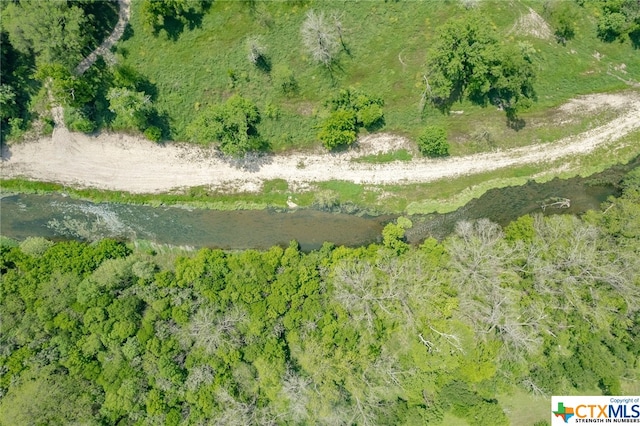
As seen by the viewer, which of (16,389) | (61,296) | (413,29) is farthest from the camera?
(413,29)

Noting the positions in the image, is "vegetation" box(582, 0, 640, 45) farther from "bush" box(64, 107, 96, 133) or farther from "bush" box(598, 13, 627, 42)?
"bush" box(64, 107, 96, 133)

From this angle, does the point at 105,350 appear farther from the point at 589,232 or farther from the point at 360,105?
the point at 589,232


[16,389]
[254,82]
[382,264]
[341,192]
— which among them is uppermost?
→ [254,82]

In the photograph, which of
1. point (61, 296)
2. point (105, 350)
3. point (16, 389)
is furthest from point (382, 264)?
point (16, 389)

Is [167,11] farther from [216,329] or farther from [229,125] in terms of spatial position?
[216,329]

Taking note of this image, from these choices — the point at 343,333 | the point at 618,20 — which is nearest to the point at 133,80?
the point at 343,333

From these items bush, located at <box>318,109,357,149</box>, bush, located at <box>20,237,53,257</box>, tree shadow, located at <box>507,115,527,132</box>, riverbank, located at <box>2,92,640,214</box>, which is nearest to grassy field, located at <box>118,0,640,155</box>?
tree shadow, located at <box>507,115,527,132</box>

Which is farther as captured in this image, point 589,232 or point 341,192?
point 341,192

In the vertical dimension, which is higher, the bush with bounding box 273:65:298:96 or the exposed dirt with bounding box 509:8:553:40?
the exposed dirt with bounding box 509:8:553:40
